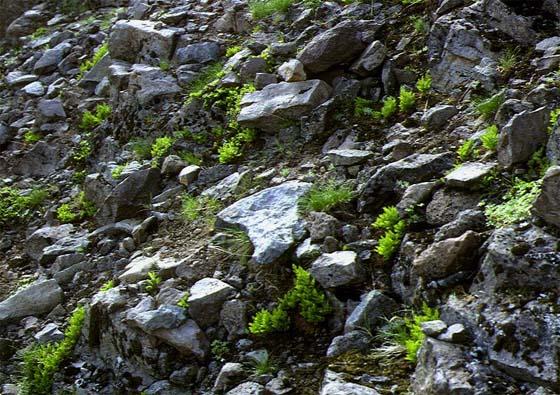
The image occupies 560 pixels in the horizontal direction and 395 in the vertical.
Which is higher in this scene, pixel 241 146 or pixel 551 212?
pixel 551 212

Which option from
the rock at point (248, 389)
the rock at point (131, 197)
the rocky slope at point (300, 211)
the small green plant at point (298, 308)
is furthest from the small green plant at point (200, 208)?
the rock at point (248, 389)

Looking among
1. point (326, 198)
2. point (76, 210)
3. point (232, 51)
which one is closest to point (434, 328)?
point (326, 198)

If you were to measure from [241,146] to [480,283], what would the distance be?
12.3 ft

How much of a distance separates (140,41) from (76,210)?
9.75 ft

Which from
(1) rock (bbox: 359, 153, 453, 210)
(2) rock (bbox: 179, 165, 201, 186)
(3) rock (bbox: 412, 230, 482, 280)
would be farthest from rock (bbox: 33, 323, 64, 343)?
(3) rock (bbox: 412, 230, 482, 280)

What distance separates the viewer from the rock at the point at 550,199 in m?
4.21

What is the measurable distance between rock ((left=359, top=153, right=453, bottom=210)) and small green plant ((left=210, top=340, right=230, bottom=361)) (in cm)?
163

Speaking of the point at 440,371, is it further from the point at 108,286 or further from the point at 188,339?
the point at 108,286

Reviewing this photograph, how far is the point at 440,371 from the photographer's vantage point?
12.6 feet

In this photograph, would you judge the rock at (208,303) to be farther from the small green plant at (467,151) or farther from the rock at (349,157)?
the small green plant at (467,151)

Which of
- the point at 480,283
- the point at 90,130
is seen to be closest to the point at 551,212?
the point at 480,283

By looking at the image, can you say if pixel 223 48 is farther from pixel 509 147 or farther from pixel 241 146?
pixel 509 147

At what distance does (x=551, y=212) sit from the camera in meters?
4.24

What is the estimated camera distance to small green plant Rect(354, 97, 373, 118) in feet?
22.4
